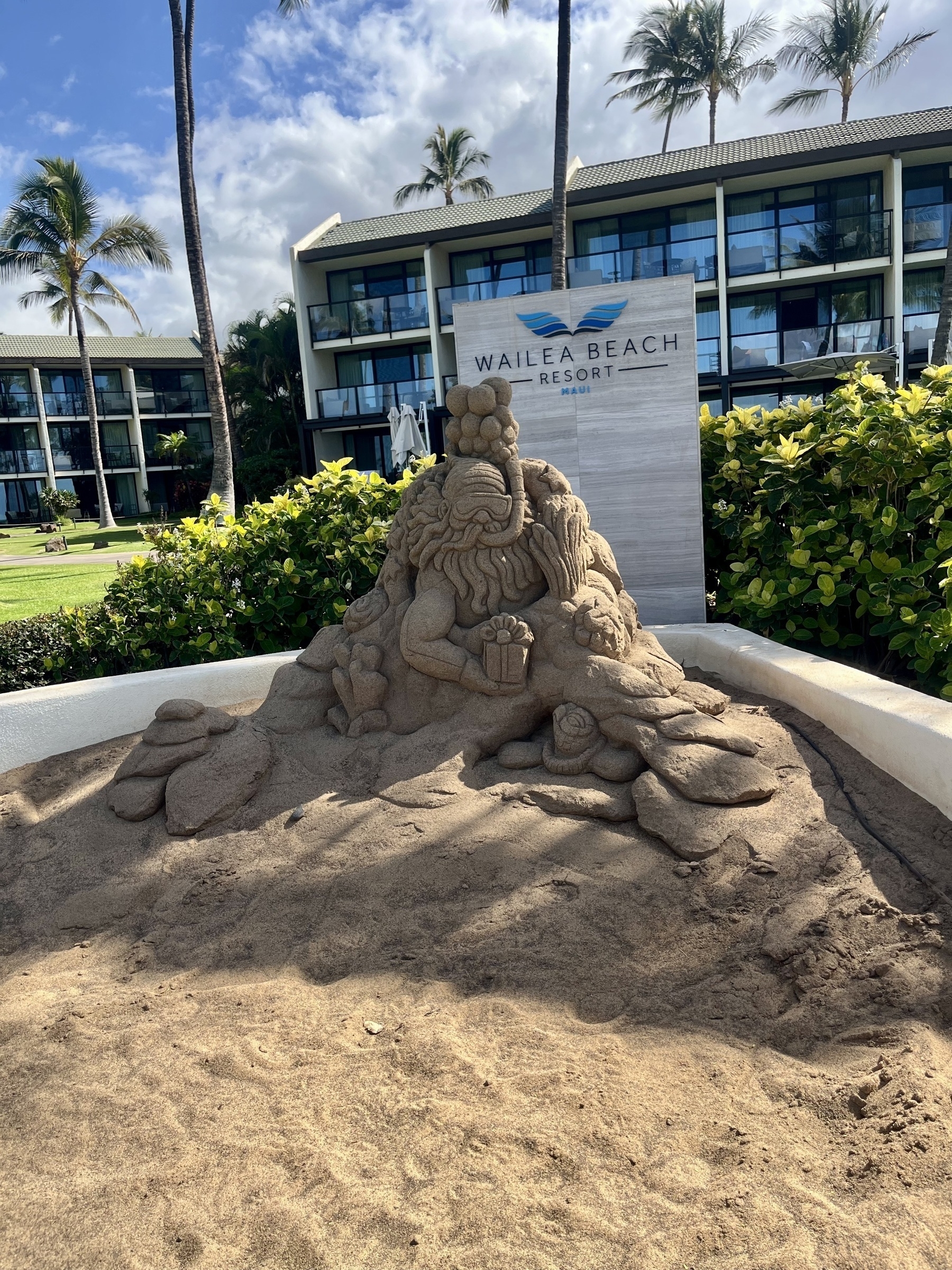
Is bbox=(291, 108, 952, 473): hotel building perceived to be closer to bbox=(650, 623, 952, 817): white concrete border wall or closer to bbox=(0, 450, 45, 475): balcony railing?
bbox=(650, 623, 952, 817): white concrete border wall

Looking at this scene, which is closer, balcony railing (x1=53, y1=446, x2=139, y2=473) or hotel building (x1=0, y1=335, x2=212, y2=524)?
hotel building (x1=0, y1=335, x2=212, y2=524)

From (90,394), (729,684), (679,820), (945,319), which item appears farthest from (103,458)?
(679,820)

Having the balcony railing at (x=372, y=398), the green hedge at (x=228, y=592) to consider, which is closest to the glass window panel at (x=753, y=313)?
the balcony railing at (x=372, y=398)

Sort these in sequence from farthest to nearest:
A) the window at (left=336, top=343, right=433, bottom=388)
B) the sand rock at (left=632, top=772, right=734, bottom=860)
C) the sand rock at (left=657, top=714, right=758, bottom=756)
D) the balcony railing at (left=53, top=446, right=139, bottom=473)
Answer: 1. the balcony railing at (left=53, top=446, right=139, bottom=473)
2. the window at (left=336, top=343, right=433, bottom=388)
3. the sand rock at (left=657, top=714, right=758, bottom=756)
4. the sand rock at (left=632, top=772, right=734, bottom=860)

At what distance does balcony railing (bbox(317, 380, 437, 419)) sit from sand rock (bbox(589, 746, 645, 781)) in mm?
20297

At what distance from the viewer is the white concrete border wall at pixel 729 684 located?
2945mm

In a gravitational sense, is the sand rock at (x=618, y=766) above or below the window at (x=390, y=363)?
below

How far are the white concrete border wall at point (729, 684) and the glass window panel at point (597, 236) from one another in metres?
20.5

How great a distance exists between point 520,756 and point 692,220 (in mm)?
22438

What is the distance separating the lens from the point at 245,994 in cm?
247

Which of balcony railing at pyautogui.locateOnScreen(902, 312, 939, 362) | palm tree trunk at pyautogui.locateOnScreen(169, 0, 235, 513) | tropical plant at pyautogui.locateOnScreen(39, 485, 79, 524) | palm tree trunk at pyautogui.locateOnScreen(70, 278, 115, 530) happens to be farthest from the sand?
tropical plant at pyautogui.locateOnScreen(39, 485, 79, 524)

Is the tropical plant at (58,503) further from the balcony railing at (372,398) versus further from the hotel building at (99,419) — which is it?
the balcony railing at (372,398)

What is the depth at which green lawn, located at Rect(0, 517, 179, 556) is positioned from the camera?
22.9 m

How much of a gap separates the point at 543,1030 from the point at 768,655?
A: 2.40 metres
